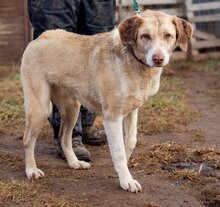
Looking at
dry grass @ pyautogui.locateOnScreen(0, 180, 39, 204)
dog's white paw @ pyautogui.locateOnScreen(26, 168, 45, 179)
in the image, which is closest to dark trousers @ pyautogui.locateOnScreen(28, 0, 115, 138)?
dog's white paw @ pyautogui.locateOnScreen(26, 168, 45, 179)

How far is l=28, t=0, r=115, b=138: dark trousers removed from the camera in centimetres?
497

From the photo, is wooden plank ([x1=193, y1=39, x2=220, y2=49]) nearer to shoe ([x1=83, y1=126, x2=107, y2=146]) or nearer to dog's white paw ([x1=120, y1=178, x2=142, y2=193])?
shoe ([x1=83, y1=126, x2=107, y2=146])

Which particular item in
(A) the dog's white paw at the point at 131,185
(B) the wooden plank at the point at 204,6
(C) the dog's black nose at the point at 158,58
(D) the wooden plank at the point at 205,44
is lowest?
(D) the wooden plank at the point at 205,44

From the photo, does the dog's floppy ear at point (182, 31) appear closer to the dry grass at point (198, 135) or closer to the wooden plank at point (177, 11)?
the dry grass at point (198, 135)

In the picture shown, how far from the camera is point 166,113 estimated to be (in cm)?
669

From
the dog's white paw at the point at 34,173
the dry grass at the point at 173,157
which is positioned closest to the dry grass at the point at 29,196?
the dog's white paw at the point at 34,173

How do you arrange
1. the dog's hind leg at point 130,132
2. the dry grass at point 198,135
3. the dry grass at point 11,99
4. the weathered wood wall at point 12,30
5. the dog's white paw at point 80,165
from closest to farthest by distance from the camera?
1. the dog's hind leg at point 130,132
2. the dog's white paw at point 80,165
3. the dry grass at point 198,135
4. the dry grass at point 11,99
5. the weathered wood wall at point 12,30

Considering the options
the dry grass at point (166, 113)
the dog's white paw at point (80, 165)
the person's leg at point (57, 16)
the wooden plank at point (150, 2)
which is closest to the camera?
the dog's white paw at point (80, 165)

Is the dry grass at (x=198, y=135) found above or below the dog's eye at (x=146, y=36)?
below

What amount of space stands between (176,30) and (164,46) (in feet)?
0.67

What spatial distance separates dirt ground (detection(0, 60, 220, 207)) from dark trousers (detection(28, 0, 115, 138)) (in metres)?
0.51

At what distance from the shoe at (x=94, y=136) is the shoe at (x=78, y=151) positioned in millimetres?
318

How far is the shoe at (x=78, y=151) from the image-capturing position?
4.97 metres

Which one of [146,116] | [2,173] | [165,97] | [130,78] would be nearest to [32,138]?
[2,173]
